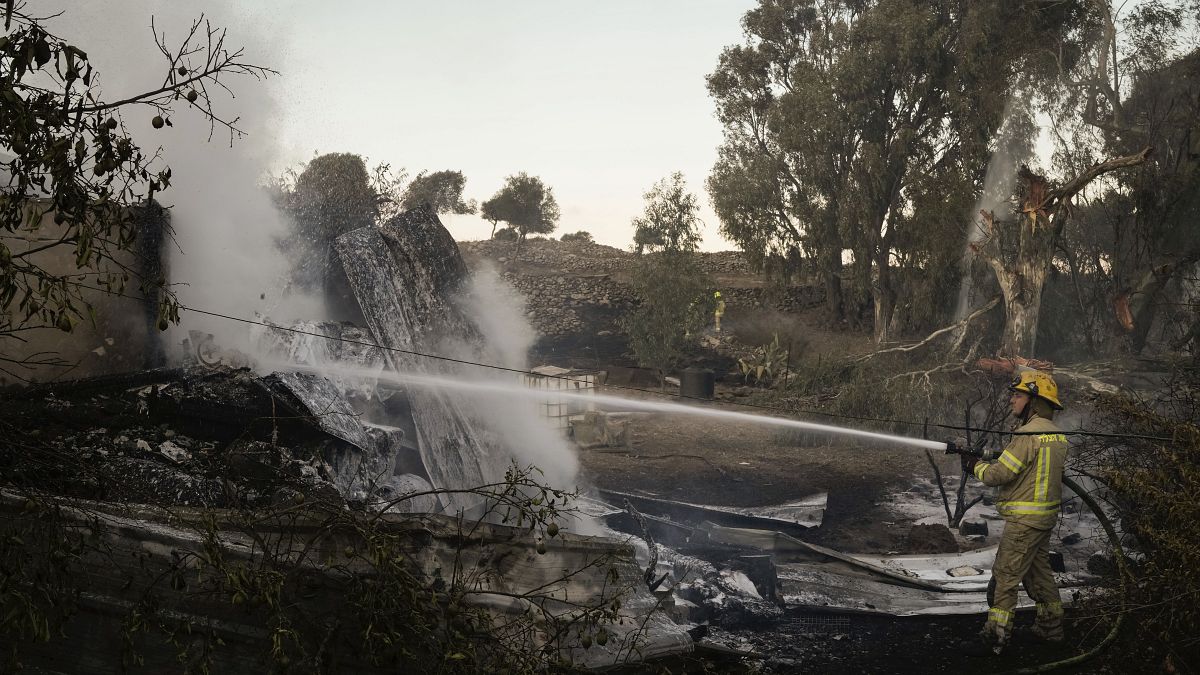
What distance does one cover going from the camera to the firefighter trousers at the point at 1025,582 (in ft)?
18.5

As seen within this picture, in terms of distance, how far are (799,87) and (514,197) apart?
1685 centimetres

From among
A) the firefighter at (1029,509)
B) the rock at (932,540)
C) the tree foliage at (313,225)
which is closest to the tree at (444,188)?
the tree foliage at (313,225)

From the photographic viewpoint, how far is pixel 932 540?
852 centimetres

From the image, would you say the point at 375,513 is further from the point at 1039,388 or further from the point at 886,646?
the point at 1039,388

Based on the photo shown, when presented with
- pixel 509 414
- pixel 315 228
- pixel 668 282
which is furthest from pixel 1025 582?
pixel 668 282

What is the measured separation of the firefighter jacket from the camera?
5.60 meters

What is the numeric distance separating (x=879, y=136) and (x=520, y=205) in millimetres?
17942

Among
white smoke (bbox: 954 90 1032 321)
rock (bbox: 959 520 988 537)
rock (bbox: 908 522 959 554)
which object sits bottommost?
rock (bbox: 908 522 959 554)

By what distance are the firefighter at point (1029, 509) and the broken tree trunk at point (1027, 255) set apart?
37.9ft

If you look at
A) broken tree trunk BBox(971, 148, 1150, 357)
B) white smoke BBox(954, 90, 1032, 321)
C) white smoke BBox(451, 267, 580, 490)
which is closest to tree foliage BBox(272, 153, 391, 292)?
white smoke BBox(451, 267, 580, 490)

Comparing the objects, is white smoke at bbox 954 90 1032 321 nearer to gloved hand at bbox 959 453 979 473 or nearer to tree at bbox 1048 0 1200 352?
tree at bbox 1048 0 1200 352

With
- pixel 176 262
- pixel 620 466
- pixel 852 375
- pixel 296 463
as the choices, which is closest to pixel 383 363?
pixel 176 262

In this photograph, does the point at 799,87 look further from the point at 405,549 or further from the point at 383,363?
the point at 405,549

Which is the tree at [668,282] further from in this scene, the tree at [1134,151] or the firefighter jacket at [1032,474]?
the firefighter jacket at [1032,474]
